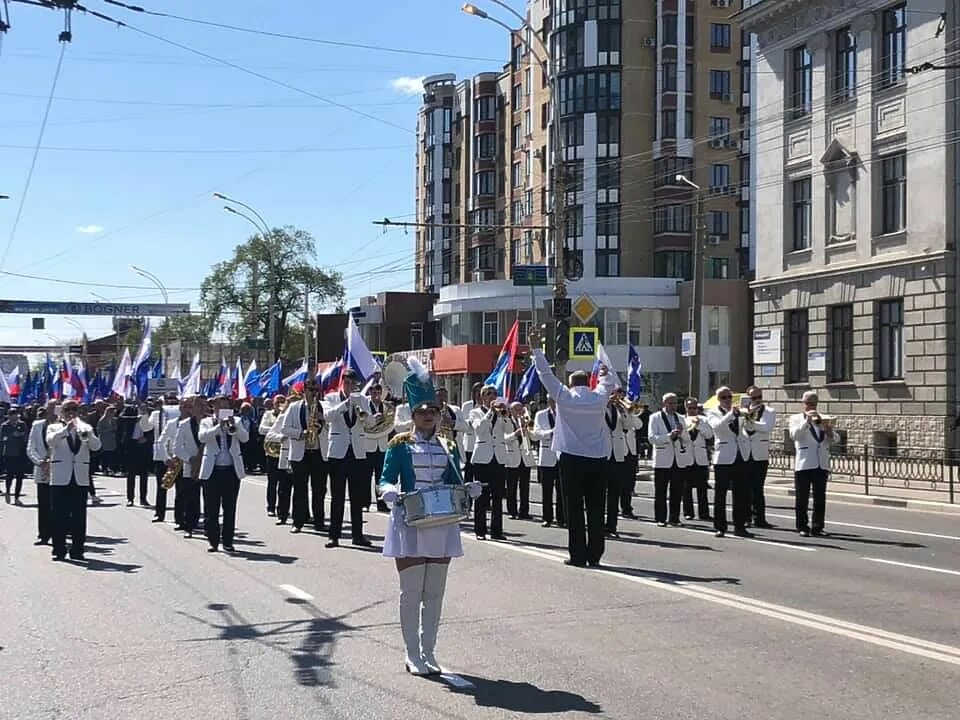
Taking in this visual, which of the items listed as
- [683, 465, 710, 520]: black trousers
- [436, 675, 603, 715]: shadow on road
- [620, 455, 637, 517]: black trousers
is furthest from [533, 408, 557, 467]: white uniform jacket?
[436, 675, 603, 715]: shadow on road

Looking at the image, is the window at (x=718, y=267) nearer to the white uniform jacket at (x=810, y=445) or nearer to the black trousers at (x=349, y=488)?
the white uniform jacket at (x=810, y=445)

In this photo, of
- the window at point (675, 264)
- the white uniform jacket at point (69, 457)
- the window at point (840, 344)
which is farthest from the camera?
the window at point (675, 264)

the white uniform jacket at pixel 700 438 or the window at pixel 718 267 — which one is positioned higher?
the window at pixel 718 267

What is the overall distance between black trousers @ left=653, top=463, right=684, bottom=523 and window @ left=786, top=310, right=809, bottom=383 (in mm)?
20390

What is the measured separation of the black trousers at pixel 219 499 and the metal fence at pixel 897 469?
1350cm

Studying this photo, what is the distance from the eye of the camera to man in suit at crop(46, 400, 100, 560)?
46.0 feet

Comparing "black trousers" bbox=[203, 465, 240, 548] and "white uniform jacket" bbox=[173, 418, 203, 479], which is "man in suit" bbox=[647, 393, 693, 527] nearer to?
"black trousers" bbox=[203, 465, 240, 548]

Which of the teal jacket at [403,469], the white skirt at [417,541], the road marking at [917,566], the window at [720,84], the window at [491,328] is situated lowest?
the road marking at [917,566]

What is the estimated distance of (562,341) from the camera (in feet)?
94.2

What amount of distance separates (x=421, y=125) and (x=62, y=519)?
264 feet

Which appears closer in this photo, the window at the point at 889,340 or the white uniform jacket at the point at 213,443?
the white uniform jacket at the point at 213,443

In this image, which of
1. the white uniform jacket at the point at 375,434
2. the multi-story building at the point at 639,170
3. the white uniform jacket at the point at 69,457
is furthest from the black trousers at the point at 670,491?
the multi-story building at the point at 639,170

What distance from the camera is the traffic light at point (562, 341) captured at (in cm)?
2873

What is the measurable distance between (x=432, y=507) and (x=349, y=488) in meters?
7.25
